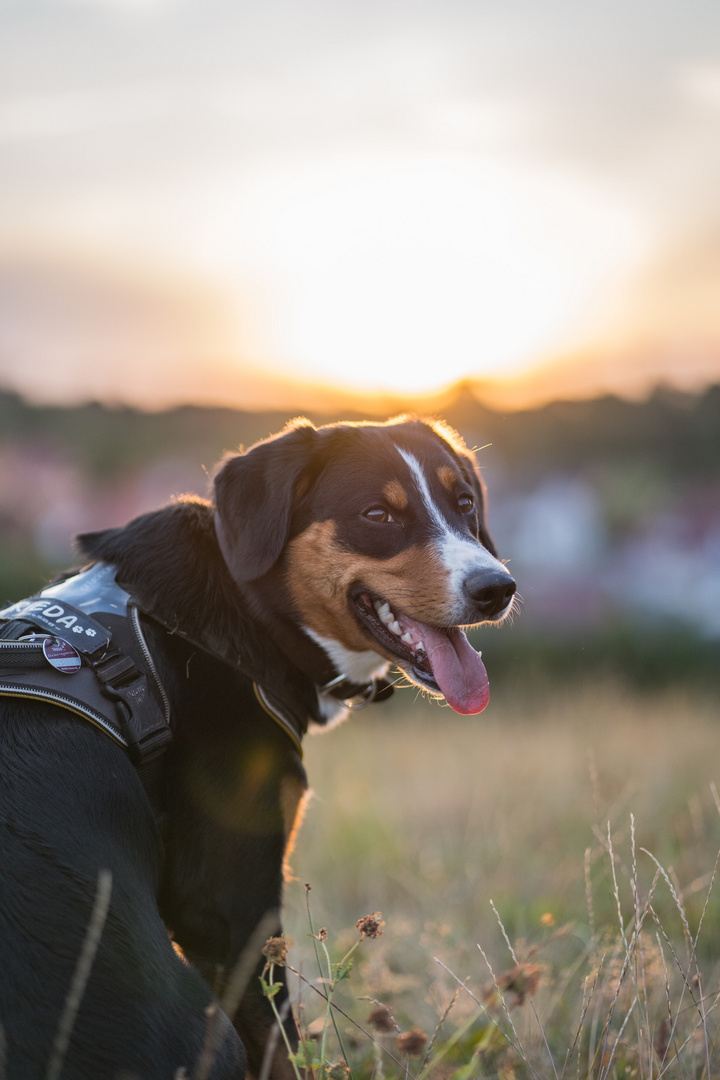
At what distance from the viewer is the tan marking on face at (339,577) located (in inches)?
117

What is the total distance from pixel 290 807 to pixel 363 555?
2.81ft

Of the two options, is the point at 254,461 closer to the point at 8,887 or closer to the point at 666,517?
the point at 8,887

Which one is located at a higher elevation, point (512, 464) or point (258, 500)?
point (258, 500)

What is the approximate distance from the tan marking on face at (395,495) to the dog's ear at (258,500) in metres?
0.30

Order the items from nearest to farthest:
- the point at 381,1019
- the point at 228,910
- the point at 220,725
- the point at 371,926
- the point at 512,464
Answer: the point at 371,926 → the point at 381,1019 → the point at 228,910 → the point at 220,725 → the point at 512,464

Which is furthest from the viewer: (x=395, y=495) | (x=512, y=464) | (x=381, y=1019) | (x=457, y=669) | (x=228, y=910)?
(x=512, y=464)

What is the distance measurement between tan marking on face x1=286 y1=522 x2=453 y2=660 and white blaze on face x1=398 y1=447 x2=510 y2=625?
6 centimetres

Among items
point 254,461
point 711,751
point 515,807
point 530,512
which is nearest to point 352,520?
point 254,461

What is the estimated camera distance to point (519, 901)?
4.44 metres

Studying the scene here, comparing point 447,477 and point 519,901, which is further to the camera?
point 519,901

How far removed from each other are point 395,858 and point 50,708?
3340mm

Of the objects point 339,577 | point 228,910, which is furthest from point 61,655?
point 339,577

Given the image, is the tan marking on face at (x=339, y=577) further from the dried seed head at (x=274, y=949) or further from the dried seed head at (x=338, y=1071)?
the dried seed head at (x=338, y=1071)

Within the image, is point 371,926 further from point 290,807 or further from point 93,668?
point 93,668
